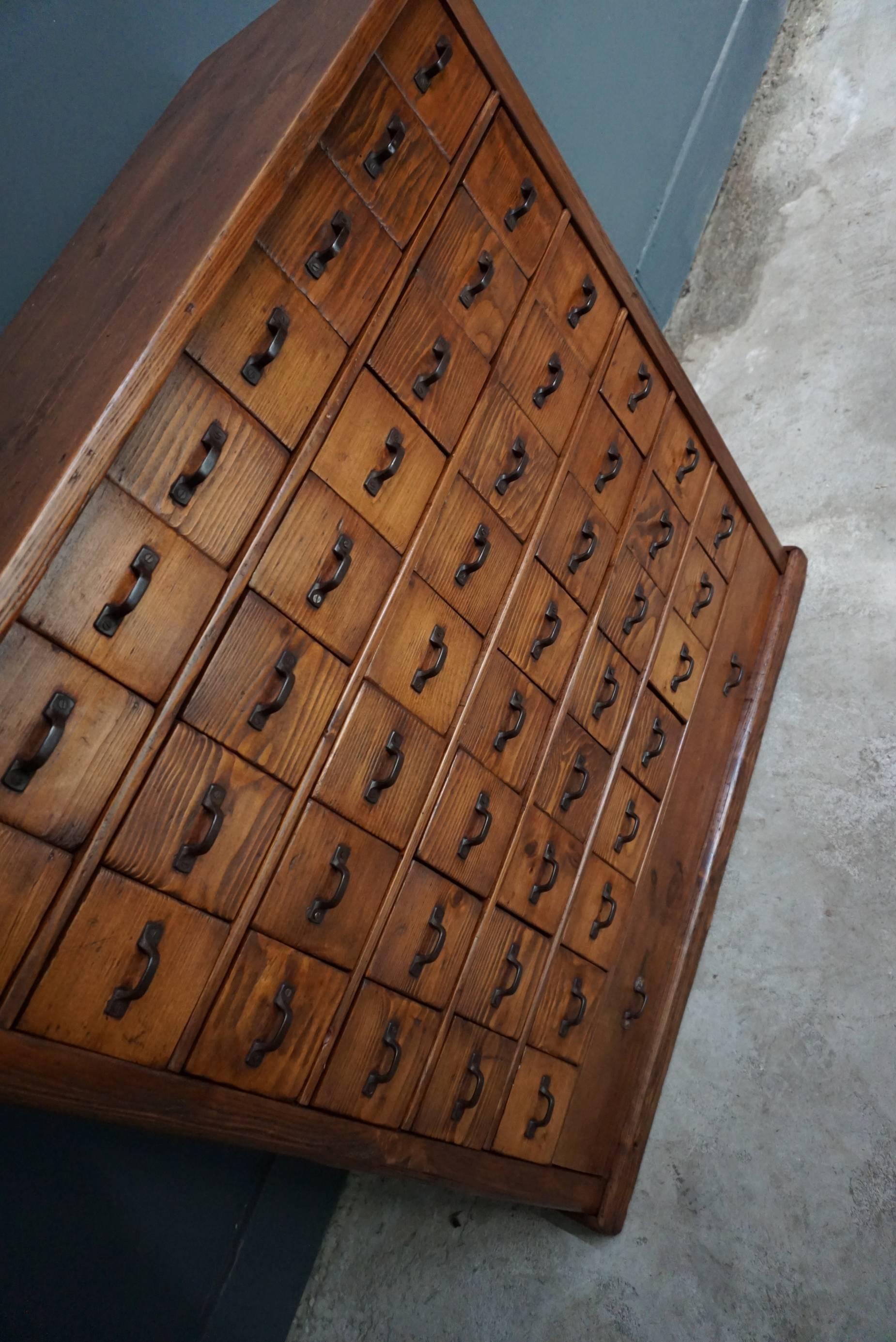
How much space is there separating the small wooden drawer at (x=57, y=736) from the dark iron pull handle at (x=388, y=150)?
1.00 meters

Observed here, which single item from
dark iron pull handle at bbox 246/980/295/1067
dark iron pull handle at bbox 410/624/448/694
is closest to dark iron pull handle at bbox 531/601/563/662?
dark iron pull handle at bbox 410/624/448/694

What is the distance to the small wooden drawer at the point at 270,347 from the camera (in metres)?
1.50

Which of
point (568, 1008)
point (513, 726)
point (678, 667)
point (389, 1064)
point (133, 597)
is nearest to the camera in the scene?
point (133, 597)

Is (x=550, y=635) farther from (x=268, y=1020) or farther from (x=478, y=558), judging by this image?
(x=268, y=1020)

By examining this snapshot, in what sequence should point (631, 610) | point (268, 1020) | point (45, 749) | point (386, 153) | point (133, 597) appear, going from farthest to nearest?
1. point (631, 610)
2. point (386, 153)
3. point (268, 1020)
4. point (133, 597)
5. point (45, 749)

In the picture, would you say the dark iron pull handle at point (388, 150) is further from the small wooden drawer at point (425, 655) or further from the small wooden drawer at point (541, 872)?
the small wooden drawer at point (541, 872)

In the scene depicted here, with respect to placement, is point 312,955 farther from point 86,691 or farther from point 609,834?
point 609,834

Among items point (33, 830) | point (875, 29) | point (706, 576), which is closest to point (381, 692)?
point (33, 830)

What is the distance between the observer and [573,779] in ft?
7.30

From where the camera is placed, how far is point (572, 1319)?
245cm

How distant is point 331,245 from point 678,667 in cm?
138

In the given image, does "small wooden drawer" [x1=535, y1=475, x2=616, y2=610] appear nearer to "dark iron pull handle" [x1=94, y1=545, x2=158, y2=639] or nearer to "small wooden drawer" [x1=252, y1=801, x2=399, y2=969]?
"small wooden drawer" [x1=252, y1=801, x2=399, y2=969]

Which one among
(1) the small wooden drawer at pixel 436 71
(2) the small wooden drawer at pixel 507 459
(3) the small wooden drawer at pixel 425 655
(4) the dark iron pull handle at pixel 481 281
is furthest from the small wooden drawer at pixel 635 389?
(3) the small wooden drawer at pixel 425 655

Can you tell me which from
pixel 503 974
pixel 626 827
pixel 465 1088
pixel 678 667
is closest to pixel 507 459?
pixel 678 667
